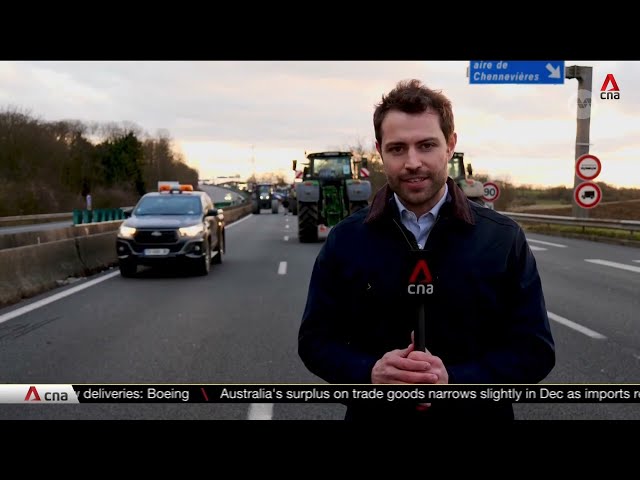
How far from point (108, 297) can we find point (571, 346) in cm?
672

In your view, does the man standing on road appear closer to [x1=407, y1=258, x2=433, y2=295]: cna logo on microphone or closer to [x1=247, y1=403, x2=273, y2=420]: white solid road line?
[x1=407, y1=258, x2=433, y2=295]: cna logo on microphone

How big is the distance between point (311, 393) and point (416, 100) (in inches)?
38.6

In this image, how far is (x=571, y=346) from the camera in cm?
689


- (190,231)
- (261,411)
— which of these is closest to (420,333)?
(261,411)

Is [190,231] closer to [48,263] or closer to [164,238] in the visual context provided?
[164,238]

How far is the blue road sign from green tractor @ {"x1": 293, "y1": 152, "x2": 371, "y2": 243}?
1685 cm

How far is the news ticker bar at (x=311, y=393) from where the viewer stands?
6.97 ft

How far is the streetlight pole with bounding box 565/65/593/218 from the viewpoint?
3.21 m

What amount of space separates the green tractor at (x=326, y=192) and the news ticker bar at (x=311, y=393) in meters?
18.0

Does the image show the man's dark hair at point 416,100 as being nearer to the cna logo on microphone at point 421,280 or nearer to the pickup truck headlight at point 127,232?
the cna logo on microphone at point 421,280

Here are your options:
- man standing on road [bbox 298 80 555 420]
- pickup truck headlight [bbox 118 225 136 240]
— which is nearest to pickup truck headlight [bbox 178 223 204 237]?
pickup truck headlight [bbox 118 225 136 240]
